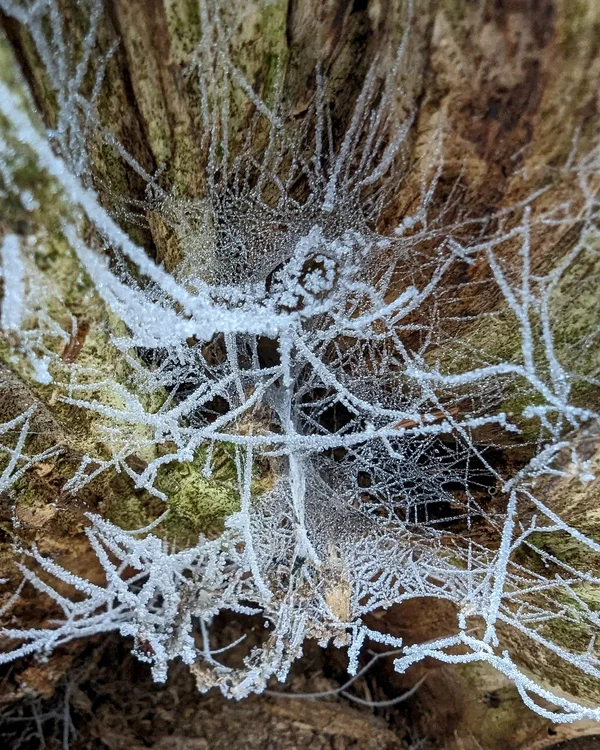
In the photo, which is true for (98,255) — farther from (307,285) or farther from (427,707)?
(427,707)

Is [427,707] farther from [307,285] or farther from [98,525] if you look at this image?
[307,285]

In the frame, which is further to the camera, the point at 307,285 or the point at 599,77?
the point at 307,285

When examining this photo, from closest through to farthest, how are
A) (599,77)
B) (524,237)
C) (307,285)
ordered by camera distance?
(599,77) < (524,237) < (307,285)

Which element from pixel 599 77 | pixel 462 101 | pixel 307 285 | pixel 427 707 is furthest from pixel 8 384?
pixel 427 707

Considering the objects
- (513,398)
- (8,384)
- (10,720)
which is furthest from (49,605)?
(513,398)

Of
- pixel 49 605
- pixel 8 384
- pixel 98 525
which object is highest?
pixel 8 384

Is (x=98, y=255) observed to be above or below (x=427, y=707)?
above

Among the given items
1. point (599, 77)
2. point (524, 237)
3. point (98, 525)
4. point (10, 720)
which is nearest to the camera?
point (599, 77)
